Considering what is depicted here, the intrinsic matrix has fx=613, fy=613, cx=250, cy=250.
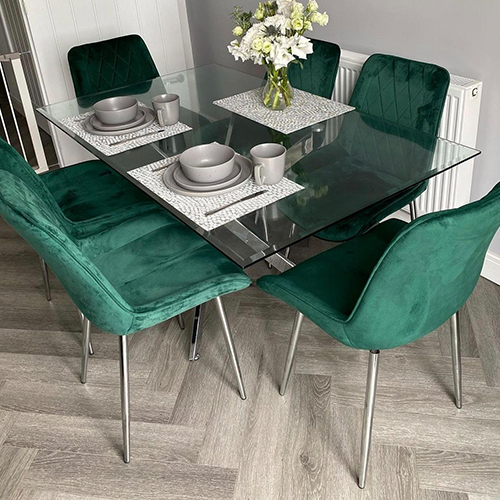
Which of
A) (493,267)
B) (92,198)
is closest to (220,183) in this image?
(92,198)

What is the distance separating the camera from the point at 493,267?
2.40 metres

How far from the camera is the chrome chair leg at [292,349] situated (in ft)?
5.98

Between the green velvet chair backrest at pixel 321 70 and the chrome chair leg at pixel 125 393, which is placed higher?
the green velvet chair backrest at pixel 321 70

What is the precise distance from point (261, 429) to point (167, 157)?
892 millimetres

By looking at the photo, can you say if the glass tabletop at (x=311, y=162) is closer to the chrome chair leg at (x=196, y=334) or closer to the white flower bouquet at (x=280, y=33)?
the white flower bouquet at (x=280, y=33)

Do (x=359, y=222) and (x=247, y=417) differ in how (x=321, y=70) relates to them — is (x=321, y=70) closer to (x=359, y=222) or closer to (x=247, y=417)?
(x=359, y=222)

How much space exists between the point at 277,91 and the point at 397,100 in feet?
1.48

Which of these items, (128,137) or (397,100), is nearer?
(128,137)

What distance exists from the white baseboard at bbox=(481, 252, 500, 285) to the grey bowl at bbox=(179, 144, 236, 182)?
3.97 ft

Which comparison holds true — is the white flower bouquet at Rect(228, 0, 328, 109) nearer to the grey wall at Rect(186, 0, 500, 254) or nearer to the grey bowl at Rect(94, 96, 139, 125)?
the grey bowl at Rect(94, 96, 139, 125)

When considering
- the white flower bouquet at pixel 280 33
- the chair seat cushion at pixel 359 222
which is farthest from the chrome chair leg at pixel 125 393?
the white flower bouquet at pixel 280 33

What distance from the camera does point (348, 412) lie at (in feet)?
6.26

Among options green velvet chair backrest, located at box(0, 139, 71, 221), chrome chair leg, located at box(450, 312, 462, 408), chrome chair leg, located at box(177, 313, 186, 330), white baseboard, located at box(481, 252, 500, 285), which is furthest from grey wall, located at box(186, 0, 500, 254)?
green velvet chair backrest, located at box(0, 139, 71, 221)

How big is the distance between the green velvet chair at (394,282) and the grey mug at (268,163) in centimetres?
28
